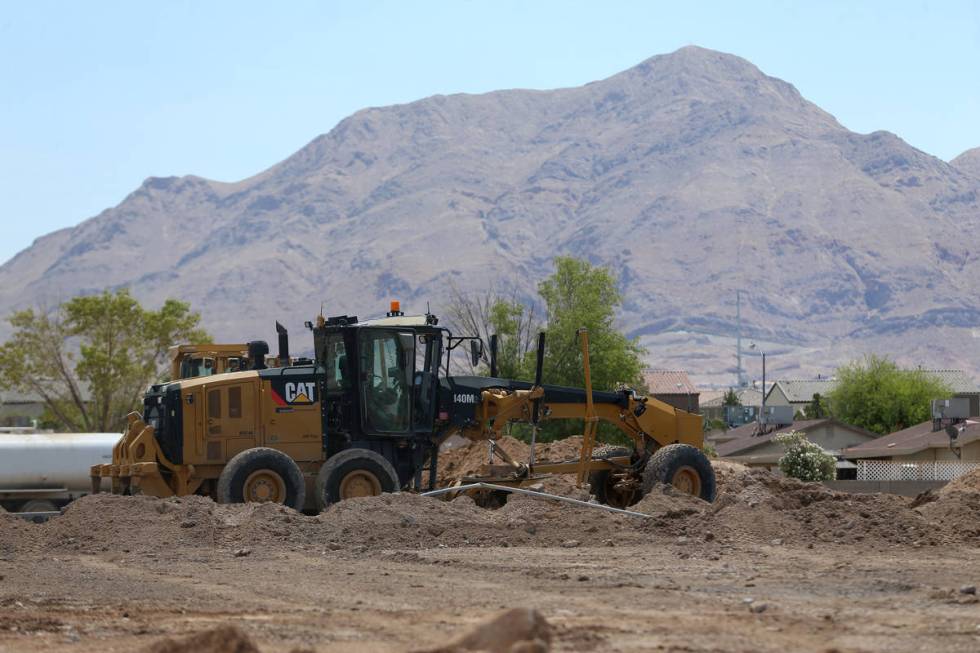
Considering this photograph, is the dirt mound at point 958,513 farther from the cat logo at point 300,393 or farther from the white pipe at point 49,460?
the white pipe at point 49,460

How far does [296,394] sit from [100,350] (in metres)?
45.2

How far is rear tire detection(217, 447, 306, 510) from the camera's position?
75.8 ft

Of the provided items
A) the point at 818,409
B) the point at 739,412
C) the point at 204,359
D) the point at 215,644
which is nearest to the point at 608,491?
the point at 204,359

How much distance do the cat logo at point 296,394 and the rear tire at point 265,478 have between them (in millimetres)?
1223

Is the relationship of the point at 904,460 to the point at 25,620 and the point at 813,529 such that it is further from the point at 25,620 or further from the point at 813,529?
the point at 25,620

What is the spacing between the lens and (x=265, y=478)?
23344mm

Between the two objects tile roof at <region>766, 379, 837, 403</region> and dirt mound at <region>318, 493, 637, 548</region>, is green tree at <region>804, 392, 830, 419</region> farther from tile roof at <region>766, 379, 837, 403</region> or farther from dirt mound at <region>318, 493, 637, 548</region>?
dirt mound at <region>318, 493, 637, 548</region>

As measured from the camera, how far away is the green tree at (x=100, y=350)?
67.0m

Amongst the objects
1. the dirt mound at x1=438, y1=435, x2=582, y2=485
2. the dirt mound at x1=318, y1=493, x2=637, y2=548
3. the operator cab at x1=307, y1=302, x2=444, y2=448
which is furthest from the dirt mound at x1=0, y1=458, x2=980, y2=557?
the dirt mound at x1=438, y1=435, x2=582, y2=485

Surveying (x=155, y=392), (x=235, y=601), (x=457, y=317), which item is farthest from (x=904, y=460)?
(x=235, y=601)

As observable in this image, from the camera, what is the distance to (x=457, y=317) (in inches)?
2884

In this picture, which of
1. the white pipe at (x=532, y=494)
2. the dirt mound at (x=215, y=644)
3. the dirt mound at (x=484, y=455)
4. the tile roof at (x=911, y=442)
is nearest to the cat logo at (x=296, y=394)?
the white pipe at (x=532, y=494)

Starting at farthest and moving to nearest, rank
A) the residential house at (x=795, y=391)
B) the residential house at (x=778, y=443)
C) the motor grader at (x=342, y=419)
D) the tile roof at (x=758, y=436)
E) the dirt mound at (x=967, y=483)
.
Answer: the residential house at (x=795, y=391), the tile roof at (x=758, y=436), the residential house at (x=778, y=443), the dirt mound at (x=967, y=483), the motor grader at (x=342, y=419)

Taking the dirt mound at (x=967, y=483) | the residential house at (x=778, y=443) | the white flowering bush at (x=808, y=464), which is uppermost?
the dirt mound at (x=967, y=483)
